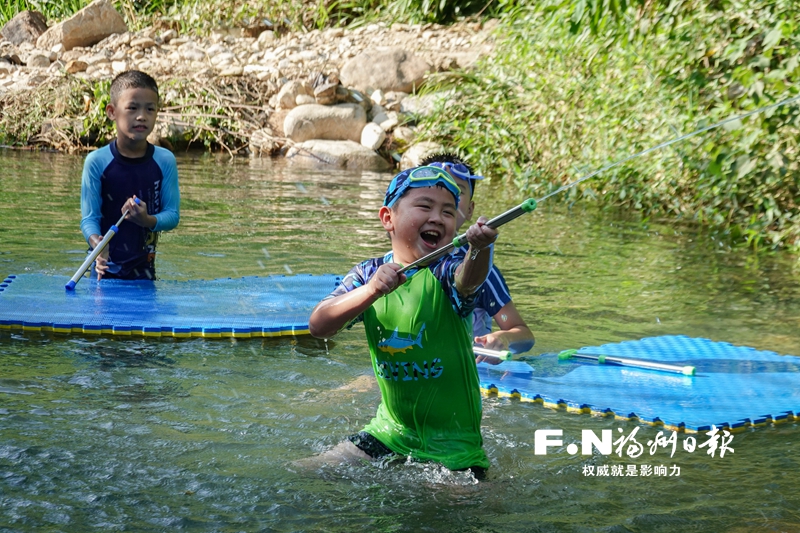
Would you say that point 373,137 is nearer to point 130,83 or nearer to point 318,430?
point 130,83

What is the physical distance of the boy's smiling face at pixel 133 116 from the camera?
572 centimetres

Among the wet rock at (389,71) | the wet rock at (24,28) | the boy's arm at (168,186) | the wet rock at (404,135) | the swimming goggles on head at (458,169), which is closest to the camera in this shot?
the swimming goggles on head at (458,169)

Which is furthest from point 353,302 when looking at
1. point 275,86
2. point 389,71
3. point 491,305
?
point 275,86

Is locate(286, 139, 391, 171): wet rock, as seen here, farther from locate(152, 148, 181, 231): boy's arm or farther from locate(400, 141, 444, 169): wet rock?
locate(152, 148, 181, 231): boy's arm

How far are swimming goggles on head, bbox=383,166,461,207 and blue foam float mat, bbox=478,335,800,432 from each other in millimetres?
1575

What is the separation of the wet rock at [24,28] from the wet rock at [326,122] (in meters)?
7.31

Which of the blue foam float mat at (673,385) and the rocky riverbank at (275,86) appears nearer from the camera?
the blue foam float mat at (673,385)

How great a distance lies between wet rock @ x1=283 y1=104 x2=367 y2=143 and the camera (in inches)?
590

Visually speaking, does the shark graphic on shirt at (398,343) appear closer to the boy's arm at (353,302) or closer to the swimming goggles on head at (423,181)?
the boy's arm at (353,302)

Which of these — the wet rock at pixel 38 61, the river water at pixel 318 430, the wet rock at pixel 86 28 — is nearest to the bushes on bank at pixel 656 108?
the river water at pixel 318 430

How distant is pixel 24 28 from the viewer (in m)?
19.5

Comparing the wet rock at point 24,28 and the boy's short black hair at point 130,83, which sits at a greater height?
the wet rock at point 24,28

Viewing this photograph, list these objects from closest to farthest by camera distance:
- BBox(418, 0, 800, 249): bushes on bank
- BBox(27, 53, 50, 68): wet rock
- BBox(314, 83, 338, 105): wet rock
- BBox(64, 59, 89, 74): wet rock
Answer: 1. BBox(418, 0, 800, 249): bushes on bank
2. BBox(314, 83, 338, 105): wet rock
3. BBox(64, 59, 89, 74): wet rock
4. BBox(27, 53, 50, 68): wet rock

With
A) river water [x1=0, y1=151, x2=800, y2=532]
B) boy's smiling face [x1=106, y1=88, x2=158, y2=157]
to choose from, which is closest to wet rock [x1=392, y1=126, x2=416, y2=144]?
river water [x1=0, y1=151, x2=800, y2=532]
